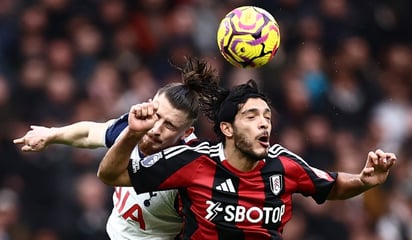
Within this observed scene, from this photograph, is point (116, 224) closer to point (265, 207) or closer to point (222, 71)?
point (265, 207)

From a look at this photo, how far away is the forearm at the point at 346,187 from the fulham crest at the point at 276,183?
375 millimetres

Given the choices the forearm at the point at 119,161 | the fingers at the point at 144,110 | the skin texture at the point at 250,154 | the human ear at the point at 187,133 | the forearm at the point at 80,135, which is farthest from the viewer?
the forearm at the point at 80,135

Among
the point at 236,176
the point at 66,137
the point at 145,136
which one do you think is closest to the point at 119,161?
the point at 145,136

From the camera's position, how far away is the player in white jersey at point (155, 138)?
805 cm

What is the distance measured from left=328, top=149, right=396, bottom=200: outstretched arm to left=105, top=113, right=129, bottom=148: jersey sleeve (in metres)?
1.44

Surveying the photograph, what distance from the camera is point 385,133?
1404cm

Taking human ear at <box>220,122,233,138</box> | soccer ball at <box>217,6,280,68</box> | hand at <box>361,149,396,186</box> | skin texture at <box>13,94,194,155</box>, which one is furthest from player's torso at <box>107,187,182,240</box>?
hand at <box>361,149,396,186</box>

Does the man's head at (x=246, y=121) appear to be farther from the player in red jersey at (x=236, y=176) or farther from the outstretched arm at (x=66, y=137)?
the outstretched arm at (x=66, y=137)

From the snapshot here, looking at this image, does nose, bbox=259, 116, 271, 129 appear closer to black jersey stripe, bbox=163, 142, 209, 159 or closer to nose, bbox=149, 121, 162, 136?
black jersey stripe, bbox=163, 142, 209, 159

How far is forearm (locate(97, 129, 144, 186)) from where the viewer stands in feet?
23.8

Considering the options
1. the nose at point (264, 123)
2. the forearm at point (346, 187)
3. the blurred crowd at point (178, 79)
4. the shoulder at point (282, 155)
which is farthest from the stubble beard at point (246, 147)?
the blurred crowd at point (178, 79)

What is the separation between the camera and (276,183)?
7801 millimetres

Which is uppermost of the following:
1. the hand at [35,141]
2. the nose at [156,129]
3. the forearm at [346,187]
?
the nose at [156,129]

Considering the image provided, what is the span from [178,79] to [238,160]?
20.0 ft
